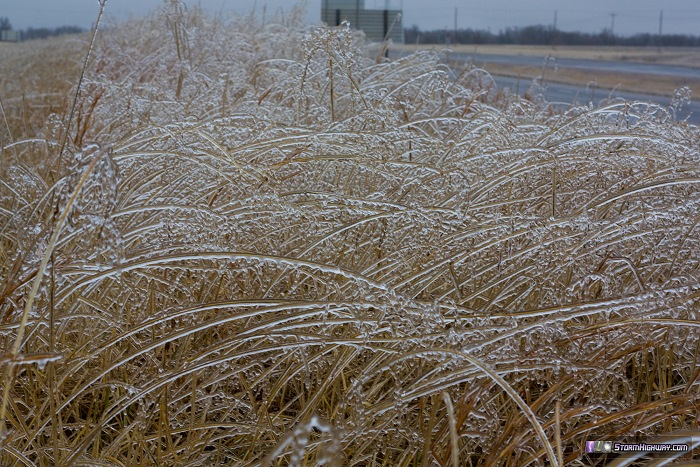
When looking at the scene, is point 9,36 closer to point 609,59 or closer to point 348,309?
point 609,59

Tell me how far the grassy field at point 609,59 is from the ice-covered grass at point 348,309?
232 centimetres

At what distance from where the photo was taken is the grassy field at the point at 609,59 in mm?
5878

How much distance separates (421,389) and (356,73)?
5.20ft

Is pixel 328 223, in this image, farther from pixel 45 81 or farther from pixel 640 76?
pixel 640 76

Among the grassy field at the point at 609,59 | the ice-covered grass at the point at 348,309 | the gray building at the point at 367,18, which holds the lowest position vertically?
the ice-covered grass at the point at 348,309

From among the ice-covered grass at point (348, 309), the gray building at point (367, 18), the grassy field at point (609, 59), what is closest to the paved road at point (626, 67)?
the grassy field at point (609, 59)

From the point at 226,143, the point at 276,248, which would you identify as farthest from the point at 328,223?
the point at 226,143

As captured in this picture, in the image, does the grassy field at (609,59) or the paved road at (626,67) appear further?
the paved road at (626,67)

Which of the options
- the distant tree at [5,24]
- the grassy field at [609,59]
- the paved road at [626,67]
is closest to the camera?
the grassy field at [609,59]

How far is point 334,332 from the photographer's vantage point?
1079 millimetres

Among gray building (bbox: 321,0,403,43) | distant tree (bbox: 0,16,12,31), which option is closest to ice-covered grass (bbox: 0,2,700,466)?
gray building (bbox: 321,0,403,43)

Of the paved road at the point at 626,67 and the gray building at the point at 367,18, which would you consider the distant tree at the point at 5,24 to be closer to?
the gray building at the point at 367,18

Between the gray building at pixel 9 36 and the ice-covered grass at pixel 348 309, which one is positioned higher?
the gray building at pixel 9 36

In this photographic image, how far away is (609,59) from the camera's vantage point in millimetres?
10445
